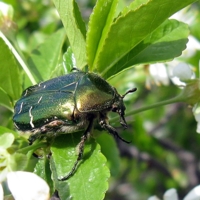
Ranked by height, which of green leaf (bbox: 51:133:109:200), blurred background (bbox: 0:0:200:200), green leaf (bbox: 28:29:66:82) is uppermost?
green leaf (bbox: 51:133:109:200)

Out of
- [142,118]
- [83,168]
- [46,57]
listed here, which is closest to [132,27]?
[83,168]

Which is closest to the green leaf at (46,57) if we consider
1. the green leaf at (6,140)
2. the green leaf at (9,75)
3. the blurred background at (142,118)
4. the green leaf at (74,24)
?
the blurred background at (142,118)

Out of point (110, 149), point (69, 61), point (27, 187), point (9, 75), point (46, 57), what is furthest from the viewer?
point (110, 149)

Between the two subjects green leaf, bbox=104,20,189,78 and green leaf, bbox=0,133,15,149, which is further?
green leaf, bbox=104,20,189,78

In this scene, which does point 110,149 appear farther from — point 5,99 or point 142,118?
point 142,118

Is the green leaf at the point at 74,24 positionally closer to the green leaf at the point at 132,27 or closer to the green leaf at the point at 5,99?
the green leaf at the point at 132,27

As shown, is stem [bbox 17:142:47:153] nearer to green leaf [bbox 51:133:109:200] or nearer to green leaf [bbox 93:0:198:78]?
green leaf [bbox 51:133:109:200]

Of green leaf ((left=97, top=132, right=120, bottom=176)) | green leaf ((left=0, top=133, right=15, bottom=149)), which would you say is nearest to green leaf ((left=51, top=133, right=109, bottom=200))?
green leaf ((left=0, top=133, right=15, bottom=149))

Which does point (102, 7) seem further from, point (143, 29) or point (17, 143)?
point (17, 143)
